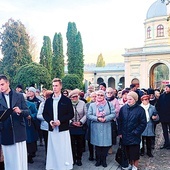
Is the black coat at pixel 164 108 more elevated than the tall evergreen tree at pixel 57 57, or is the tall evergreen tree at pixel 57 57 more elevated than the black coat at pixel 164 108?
the tall evergreen tree at pixel 57 57

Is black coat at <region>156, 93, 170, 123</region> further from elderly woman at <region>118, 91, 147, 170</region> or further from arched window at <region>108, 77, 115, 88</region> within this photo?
arched window at <region>108, 77, 115, 88</region>

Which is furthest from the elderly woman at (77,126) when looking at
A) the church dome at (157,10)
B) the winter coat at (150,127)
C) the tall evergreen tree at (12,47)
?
the church dome at (157,10)

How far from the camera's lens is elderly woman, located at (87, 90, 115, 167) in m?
6.55

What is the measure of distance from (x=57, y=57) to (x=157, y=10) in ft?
66.7

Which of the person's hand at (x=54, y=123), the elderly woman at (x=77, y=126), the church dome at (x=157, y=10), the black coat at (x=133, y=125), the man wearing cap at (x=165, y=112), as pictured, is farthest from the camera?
the church dome at (x=157, y=10)

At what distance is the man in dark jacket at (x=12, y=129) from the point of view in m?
4.86

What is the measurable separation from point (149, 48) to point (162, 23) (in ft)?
16.3

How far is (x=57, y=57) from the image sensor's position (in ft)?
149

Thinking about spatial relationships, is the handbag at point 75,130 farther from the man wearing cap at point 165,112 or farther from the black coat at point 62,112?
the man wearing cap at point 165,112

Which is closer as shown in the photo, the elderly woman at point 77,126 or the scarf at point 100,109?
the scarf at point 100,109

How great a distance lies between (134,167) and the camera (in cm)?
627

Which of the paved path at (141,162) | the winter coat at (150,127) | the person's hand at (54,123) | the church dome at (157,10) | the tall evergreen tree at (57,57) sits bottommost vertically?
the paved path at (141,162)

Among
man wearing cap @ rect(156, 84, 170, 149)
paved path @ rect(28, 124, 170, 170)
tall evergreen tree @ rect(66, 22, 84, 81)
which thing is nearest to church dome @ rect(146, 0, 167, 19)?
tall evergreen tree @ rect(66, 22, 84, 81)

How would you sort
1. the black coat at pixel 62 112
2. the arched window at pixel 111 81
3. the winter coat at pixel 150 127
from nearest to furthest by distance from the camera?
the black coat at pixel 62 112 → the winter coat at pixel 150 127 → the arched window at pixel 111 81
